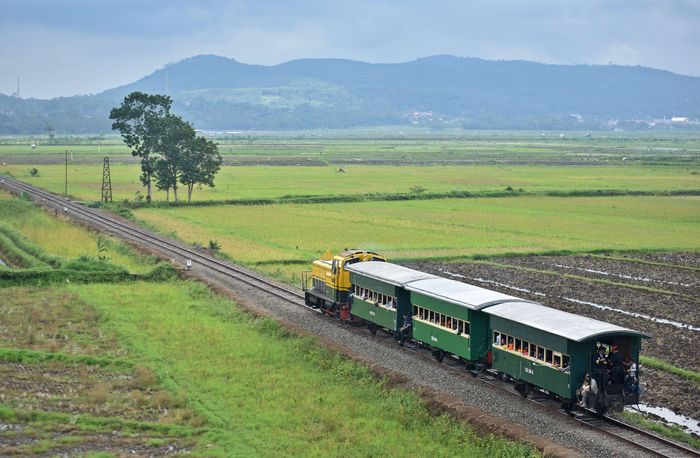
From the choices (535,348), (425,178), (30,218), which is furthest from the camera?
(425,178)

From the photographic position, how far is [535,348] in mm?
26906

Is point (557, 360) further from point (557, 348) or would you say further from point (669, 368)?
point (669, 368)

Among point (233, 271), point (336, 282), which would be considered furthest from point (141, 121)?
point (336, 282)

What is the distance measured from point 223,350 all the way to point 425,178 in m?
98.2

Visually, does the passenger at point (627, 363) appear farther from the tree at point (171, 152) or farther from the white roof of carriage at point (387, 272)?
the tree at point (171, 152)

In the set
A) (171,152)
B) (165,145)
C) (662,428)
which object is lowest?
(662,428)

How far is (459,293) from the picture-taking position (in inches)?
1230

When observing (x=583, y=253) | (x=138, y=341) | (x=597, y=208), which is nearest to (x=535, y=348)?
(x=138, y=341)

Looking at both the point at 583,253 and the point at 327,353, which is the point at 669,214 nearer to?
the point at 583,253

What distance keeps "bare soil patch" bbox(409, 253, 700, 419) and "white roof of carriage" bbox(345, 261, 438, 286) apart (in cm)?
838

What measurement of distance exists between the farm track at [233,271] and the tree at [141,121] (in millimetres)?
9176

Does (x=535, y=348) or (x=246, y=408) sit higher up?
(x=535, y=348)

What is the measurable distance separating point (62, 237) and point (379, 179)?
6688cm

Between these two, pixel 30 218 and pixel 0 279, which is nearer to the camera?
pixel 0 279
